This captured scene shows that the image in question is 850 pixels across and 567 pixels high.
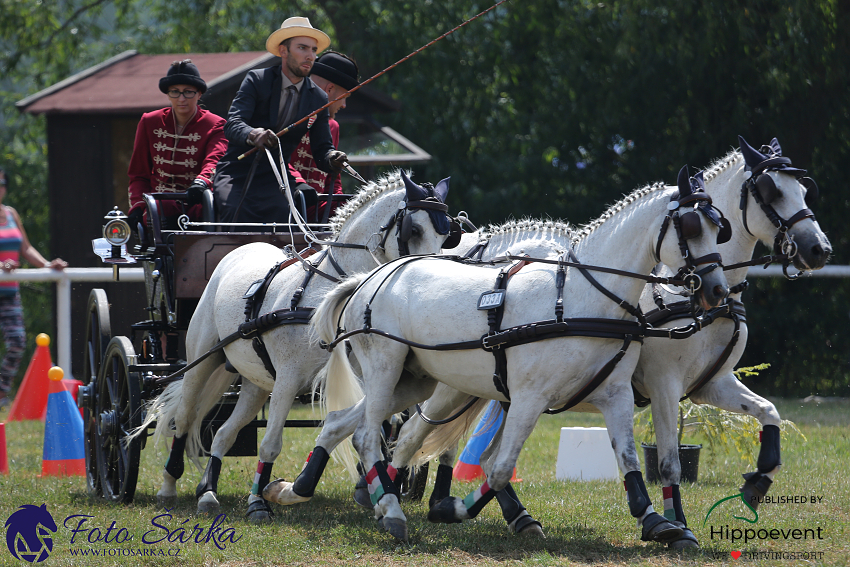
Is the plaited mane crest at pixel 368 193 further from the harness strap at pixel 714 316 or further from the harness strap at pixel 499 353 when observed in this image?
the harness strap at pixel 714 316

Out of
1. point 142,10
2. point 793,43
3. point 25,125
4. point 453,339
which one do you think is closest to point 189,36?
point 142,10

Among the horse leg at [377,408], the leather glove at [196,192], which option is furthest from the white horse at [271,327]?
the leather glove at [196,192]

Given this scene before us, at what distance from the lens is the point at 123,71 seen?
13.1 m

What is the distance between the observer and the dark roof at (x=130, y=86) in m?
11.5

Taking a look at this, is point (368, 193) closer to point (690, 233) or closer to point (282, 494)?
point (282, 494)

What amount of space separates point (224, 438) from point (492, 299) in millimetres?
2207

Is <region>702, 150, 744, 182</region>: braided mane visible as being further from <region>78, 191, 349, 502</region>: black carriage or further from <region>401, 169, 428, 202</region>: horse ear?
<region>78, 191, 349, 502</region>: black carriage

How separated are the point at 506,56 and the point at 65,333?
291 inches

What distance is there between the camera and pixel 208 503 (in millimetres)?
5715

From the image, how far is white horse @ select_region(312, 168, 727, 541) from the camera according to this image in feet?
14.3

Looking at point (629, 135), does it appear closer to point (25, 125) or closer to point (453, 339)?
point (453, 339)

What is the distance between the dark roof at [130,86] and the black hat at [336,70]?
3.82 metres

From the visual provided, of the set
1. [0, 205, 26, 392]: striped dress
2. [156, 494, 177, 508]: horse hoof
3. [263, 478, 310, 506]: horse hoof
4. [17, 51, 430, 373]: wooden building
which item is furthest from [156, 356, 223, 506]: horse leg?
[17, 51, 430, 373]: wooden building

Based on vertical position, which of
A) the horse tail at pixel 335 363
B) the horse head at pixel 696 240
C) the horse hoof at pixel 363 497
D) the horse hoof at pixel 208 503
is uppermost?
the horse head at pixel 696 240
